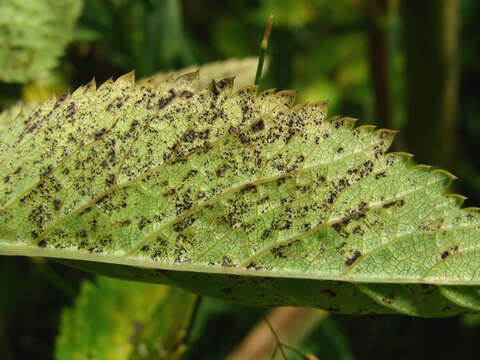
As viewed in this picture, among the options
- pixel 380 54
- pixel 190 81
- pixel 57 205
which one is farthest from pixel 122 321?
pixel 380 54

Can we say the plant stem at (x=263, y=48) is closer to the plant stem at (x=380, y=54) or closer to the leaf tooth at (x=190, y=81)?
the leaf tooth at (x=190, y=81)

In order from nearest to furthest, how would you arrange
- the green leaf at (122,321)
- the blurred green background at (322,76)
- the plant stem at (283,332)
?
the green leaf at (122,321), the plant stem at (283,332), the blurred green background at (322,76)

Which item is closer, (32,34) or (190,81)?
(190,81)

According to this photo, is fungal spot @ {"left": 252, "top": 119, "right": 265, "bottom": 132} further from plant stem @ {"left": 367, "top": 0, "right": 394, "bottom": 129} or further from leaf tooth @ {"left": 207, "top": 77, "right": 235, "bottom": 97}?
plant stem @ {"left": 367, "top": 0, "right": 394, "bottom": 129}

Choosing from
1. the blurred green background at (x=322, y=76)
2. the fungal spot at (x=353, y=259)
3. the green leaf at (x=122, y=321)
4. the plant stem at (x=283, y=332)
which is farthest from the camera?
the blurred green background at (x=322, y=76)

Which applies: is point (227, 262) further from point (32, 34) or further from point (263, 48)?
point (32, 34)

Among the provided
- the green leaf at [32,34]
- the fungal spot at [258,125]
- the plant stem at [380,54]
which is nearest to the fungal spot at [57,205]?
the fungal spot at [258,125]

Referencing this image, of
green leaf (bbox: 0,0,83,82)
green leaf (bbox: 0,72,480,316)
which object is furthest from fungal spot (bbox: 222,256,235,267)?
green leaf (bbox: 0,0,83,82)
